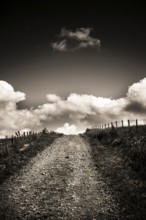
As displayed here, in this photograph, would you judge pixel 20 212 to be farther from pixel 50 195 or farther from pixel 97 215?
pixel 97 215

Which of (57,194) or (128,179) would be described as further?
(128,179)

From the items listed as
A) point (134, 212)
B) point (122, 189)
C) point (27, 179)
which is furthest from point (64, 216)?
point (27, 179)

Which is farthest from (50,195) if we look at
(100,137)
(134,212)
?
(100,137)

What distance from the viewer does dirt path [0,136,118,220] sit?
9763 mm

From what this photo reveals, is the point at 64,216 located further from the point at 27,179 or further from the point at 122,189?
the point at 27,179

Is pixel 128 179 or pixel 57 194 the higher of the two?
pixel 128 179

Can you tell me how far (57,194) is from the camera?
1211 centimetres

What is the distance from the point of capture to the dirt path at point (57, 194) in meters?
9.76

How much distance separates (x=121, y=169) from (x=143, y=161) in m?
1.78

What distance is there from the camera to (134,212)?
9.44 meters

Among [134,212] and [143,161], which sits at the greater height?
[143,161]

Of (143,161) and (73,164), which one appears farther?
(73,164)

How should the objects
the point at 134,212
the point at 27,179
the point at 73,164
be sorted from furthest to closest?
the point at 73,164, the point at 27,179, the point at 134,212

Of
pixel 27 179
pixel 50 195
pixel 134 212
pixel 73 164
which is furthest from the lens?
pixel 73 164
